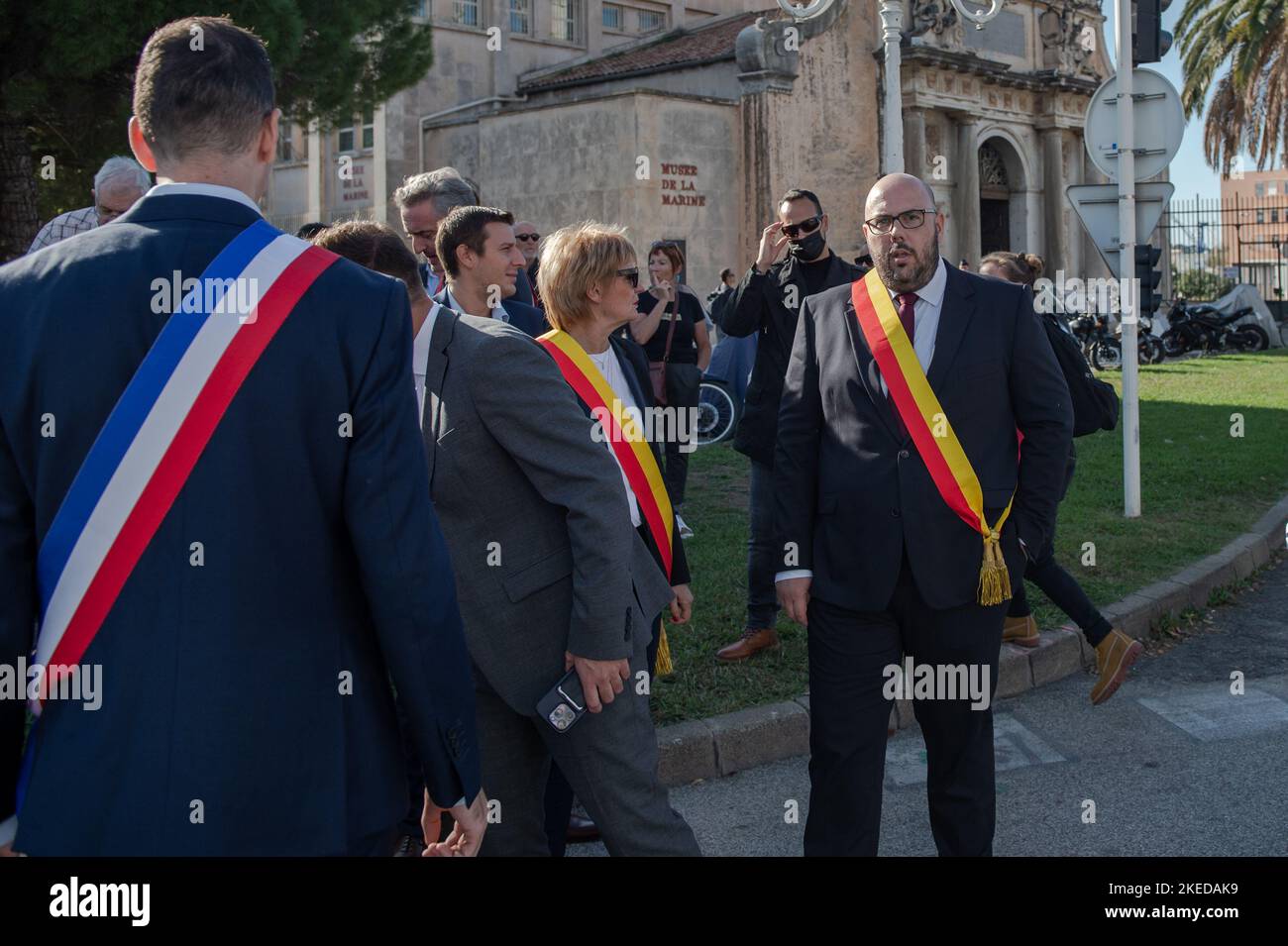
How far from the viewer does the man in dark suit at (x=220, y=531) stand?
2146 millimetres

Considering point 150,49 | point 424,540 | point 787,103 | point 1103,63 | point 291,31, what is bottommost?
point 424,540

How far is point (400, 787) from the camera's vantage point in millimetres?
2400

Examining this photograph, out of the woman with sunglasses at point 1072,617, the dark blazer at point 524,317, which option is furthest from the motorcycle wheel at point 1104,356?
the dark blazer at point 524,317

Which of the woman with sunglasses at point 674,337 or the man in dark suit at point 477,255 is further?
the woman with sunglasses at point 674,337

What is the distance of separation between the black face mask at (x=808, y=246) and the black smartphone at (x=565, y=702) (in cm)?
315

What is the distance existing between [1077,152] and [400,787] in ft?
108

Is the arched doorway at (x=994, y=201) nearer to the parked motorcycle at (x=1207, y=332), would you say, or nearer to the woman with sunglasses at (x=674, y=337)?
the parked motorcycle at (x=1207, y=332)

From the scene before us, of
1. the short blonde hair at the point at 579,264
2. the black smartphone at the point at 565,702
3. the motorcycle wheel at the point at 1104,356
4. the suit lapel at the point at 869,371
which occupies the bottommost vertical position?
the black smartphone at the point at 565,702

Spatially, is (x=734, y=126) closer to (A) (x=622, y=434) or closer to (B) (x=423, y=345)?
(A) (x=622, y=434)

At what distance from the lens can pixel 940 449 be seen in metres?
3.86

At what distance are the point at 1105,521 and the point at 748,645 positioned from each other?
4587 mm

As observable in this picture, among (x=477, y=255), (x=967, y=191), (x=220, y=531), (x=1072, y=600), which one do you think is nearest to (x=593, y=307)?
(x=477, y=255)

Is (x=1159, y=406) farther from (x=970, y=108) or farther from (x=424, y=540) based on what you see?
(x=424, y=540)
